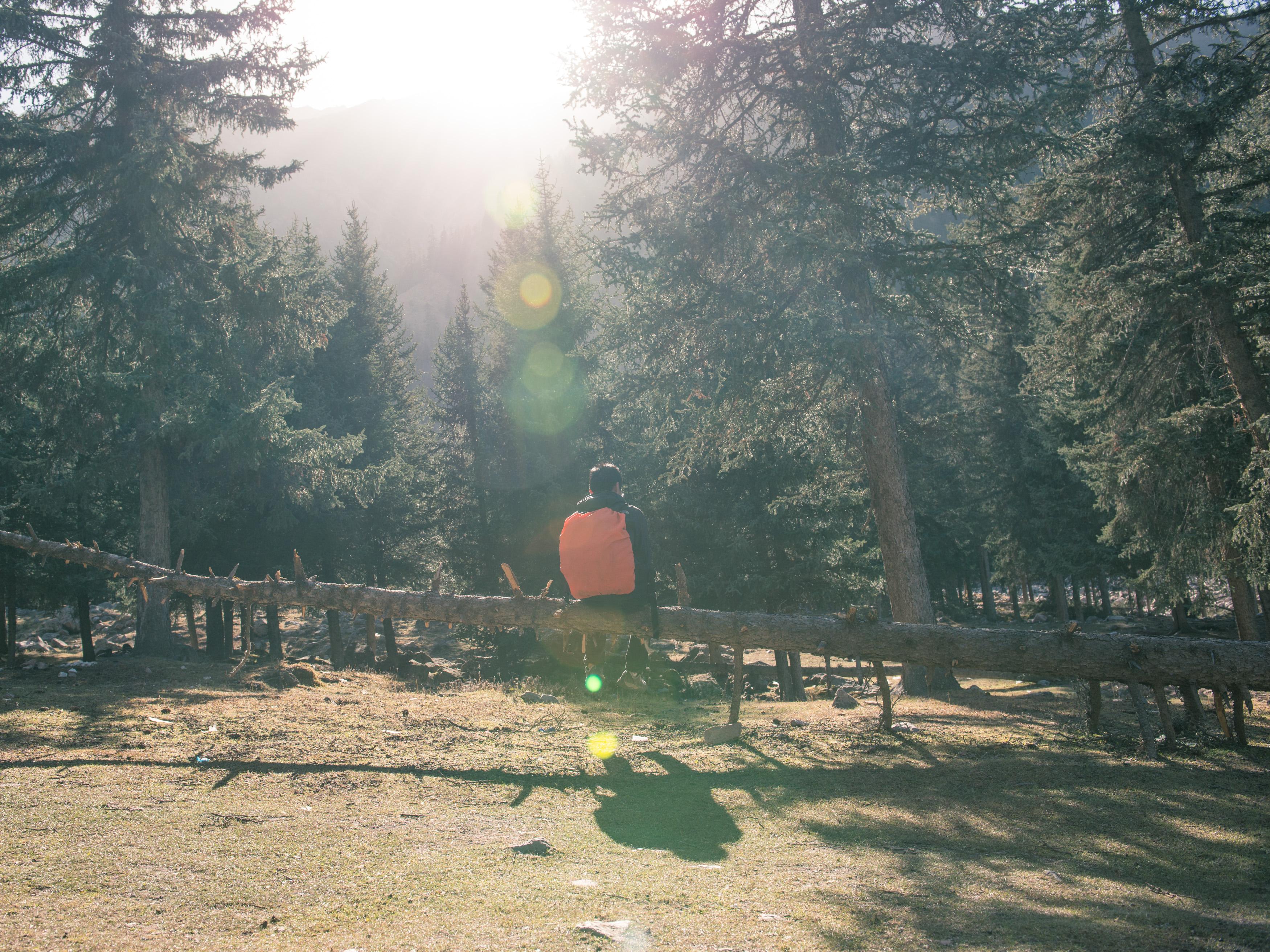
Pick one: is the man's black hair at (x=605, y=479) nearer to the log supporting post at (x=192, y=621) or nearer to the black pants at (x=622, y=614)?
the black pants at (x=622, y=614)

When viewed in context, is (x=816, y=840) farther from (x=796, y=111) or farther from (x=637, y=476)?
(x=637, y=476)

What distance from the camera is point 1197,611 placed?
50.4 feet

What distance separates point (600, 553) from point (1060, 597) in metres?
33.0

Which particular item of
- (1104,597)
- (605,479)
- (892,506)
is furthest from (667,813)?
(1104,597)

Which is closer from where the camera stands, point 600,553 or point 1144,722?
point 1144,722

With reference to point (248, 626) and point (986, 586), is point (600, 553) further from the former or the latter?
point (986, 586)

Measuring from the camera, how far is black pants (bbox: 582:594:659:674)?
781 centimetres

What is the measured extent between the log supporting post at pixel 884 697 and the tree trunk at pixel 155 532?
16475mm

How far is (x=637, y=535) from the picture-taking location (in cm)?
751

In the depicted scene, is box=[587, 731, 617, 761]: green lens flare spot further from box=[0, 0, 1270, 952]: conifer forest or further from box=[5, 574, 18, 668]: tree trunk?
box=[5, 574, 18, 668]: tree trunk

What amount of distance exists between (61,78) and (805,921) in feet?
74.2

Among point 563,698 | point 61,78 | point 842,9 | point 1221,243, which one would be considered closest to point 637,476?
point 563,698

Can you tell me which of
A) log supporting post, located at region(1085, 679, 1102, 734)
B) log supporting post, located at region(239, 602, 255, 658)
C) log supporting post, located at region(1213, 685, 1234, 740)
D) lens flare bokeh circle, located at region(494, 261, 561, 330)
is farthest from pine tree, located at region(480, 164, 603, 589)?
log supporting post, located at region(1213, 685, 1234, 740)

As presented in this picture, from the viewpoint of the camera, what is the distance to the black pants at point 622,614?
25.6 ft
